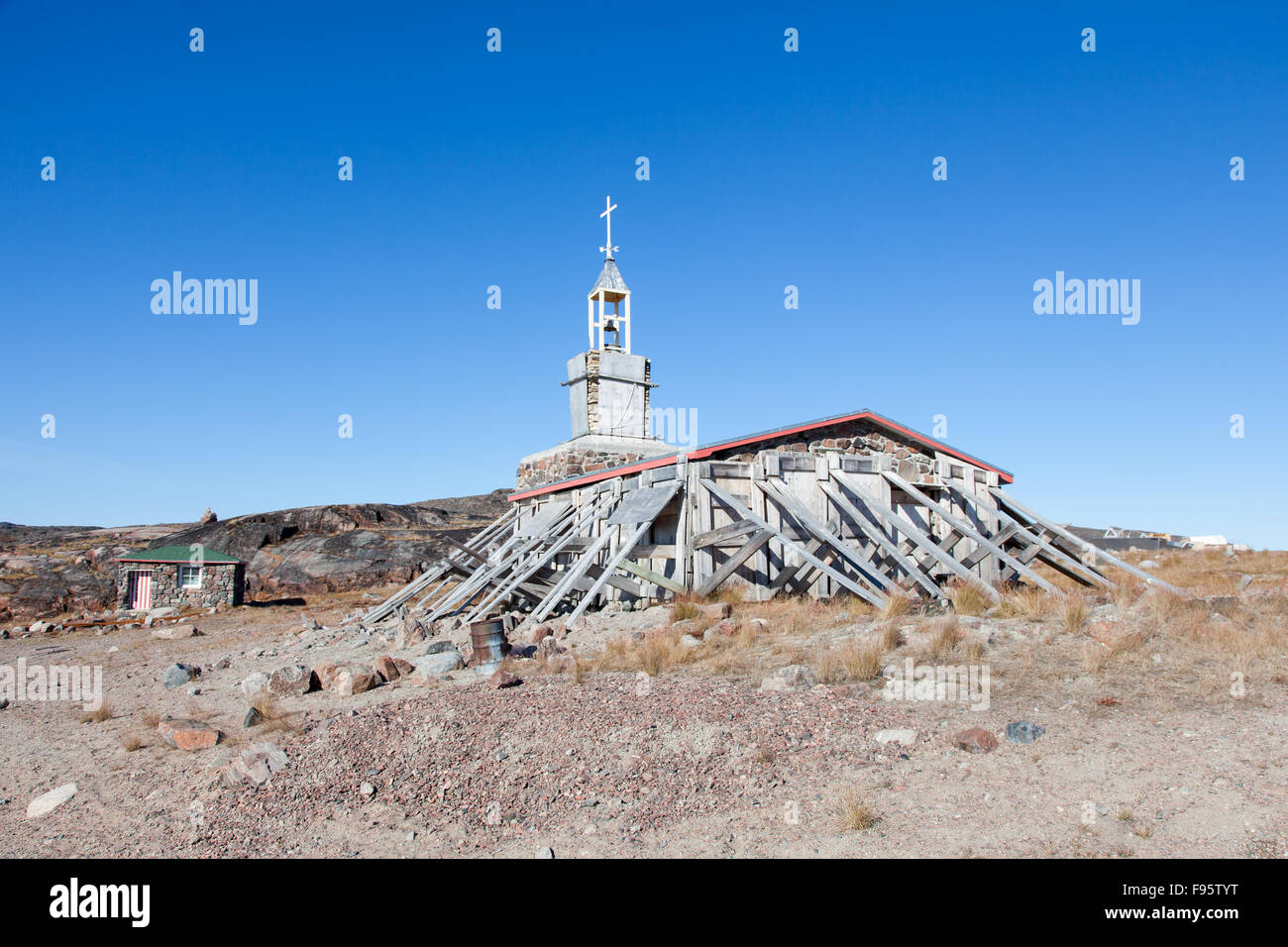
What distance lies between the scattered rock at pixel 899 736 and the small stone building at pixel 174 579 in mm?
25675

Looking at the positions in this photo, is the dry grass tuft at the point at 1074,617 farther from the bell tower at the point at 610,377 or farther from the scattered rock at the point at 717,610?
the bell tower at the point at 610,377

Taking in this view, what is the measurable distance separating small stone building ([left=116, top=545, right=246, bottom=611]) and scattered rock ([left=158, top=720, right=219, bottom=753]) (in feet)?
69.3

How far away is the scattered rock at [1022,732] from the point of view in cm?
623

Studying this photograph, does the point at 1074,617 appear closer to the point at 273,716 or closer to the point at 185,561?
the point at 273,716

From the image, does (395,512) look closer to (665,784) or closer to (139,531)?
(139,531)

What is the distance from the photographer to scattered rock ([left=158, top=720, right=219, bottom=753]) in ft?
24.9

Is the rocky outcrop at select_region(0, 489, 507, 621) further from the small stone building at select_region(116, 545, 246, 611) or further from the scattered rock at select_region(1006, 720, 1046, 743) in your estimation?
the scattered rock at select_region(1006, 720, 1046, 743)

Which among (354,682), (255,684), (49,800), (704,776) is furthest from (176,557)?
(704,776)

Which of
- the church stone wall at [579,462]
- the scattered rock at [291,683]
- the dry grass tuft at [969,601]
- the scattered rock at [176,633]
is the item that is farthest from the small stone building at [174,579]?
the dry grass tuft at [969,601]

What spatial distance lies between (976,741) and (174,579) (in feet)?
89.2

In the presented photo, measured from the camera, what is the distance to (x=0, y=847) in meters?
5.88
